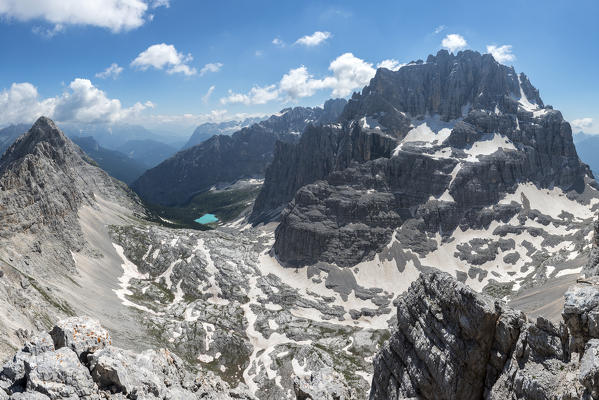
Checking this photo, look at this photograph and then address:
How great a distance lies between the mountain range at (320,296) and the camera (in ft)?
76.0

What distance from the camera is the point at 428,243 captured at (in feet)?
575

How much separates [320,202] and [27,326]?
147269 millimetres

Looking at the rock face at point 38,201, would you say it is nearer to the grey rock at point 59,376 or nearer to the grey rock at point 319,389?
the grey rock at point 59,376

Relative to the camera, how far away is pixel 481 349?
2606 centimetres

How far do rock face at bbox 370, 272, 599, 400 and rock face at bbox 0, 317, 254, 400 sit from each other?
19.2 metres

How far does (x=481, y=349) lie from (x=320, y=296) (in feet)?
436

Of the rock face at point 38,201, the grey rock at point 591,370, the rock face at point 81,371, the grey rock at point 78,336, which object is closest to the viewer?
the grey rock at point 591,370

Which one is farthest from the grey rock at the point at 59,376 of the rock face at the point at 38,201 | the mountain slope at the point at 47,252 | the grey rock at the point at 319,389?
the rock face at the point at 38,201

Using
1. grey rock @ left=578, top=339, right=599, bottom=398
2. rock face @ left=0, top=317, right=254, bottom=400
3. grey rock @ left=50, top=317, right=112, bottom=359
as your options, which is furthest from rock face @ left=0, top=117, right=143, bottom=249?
grey rock @ left=578, top=339, right=599, bottom=398

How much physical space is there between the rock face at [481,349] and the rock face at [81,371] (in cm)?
1919

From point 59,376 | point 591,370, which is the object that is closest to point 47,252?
point 59,376

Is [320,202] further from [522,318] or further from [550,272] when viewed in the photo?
[522,318]

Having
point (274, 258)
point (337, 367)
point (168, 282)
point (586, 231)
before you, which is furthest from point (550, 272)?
point (168, 282)

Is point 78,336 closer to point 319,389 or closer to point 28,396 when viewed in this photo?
point 28,396
